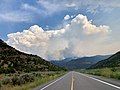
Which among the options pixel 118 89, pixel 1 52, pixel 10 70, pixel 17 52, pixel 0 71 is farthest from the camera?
pixel 17 52

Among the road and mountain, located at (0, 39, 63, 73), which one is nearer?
the road

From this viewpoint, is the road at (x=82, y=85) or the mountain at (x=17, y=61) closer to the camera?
the road at (x=82, y=85)

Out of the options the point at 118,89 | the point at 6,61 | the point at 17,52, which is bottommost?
the point at 118,89

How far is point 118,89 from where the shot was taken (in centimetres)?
2022

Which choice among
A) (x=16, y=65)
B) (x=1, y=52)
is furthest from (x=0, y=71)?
(x=1, y=52)

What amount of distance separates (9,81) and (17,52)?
5057 inches

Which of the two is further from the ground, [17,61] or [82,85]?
[17,61]

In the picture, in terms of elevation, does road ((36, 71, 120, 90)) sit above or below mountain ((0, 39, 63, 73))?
below

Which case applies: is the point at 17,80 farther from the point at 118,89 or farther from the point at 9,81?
the point at 118,89

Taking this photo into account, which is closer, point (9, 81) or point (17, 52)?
point (9, 81)

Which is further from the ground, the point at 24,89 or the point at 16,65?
the point at 16,65

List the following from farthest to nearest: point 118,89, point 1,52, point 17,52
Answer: point 17,52 → point 1,52 → point 118,89

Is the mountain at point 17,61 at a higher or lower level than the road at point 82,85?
higher

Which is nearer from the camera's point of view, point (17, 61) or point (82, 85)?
point (82, 85)
